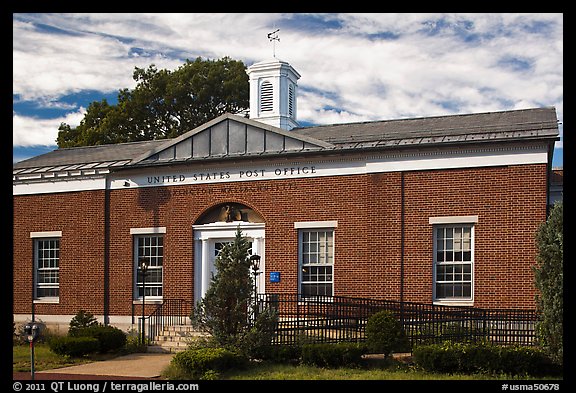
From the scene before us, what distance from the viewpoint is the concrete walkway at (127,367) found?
15797 mm

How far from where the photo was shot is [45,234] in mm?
24422

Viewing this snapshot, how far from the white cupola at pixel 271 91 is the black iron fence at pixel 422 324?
10.3 metres

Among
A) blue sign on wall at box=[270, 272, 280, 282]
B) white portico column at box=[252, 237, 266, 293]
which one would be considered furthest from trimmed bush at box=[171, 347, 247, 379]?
white portico column at box=[252, 237, 266, 293]

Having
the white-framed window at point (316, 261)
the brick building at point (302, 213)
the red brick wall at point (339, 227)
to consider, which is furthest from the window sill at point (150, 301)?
the white-framed window at point (316, 261)

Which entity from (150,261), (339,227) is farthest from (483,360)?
(150,261)

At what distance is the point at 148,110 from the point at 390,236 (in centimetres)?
2847

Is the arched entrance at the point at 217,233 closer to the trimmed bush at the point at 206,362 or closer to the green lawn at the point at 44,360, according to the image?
the green lawn at the point at 44,360

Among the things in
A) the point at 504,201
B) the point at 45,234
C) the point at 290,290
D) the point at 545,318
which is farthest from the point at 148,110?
the point at 545,318

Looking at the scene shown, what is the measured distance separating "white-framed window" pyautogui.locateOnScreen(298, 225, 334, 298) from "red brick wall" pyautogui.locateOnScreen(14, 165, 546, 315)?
0.25 metres

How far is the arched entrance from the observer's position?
2150 cm

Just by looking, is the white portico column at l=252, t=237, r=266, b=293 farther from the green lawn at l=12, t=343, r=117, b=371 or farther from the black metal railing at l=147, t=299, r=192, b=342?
the green lawn at l=12, t=343, r=117, b=371

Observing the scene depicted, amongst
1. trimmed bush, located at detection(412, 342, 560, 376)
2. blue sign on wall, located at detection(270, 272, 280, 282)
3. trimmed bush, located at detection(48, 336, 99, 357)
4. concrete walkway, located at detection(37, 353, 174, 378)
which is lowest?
concrete walkway, located at detection(37, 353, 174, 378)

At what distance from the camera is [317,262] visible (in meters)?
20.6

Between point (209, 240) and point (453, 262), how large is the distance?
7.45 m
